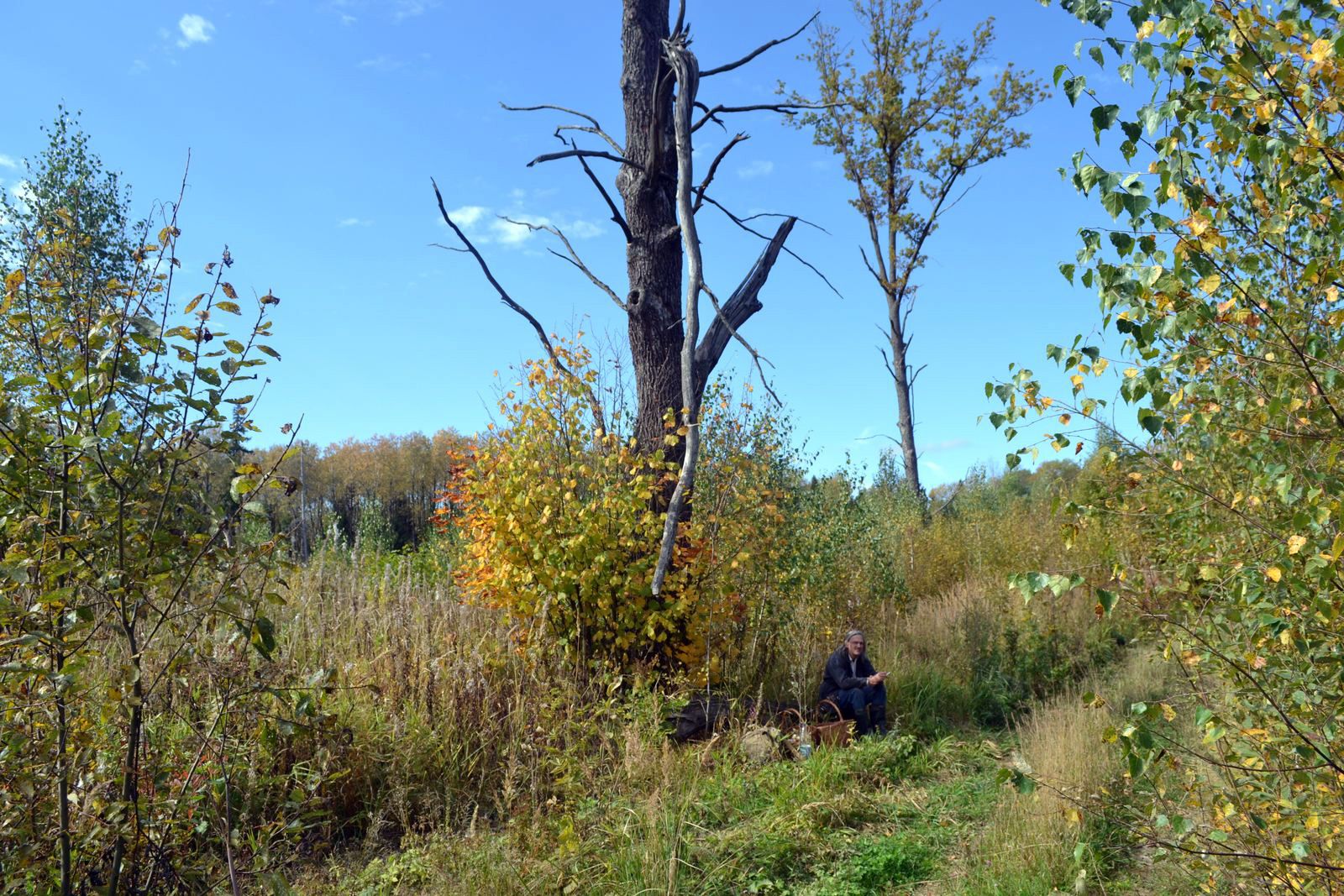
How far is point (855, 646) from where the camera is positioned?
659cm

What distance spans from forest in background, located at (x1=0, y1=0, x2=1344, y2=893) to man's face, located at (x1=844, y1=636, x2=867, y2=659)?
349 millimetres

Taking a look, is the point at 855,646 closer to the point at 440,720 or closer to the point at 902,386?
the point at 440,720

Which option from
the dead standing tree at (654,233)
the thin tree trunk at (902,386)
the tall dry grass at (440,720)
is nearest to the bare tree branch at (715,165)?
the dead standing tree at (654,233)

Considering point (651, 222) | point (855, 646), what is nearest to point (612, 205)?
point (651, 222)

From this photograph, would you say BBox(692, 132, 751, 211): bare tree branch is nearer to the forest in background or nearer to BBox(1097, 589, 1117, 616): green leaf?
the forest in background

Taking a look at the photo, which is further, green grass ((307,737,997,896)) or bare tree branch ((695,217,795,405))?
bare tree branch ((695,217,795,405))

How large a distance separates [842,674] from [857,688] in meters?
0.14

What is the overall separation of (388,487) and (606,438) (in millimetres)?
39068

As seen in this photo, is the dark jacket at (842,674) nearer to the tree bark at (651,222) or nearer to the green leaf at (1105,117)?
the tree bark at (651,222)

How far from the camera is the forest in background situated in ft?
8.23

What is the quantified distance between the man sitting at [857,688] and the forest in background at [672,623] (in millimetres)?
304

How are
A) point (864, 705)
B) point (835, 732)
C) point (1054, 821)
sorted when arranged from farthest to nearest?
Answer: 1. point (864, 705)
2. point (835, 732)
3. point (1054, 821)

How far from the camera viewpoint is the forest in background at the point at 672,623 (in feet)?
8.23

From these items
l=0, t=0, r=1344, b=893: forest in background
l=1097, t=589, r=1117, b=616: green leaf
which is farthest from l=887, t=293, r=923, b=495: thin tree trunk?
l=1097, t=589, r=1117, b=616: green leaf
